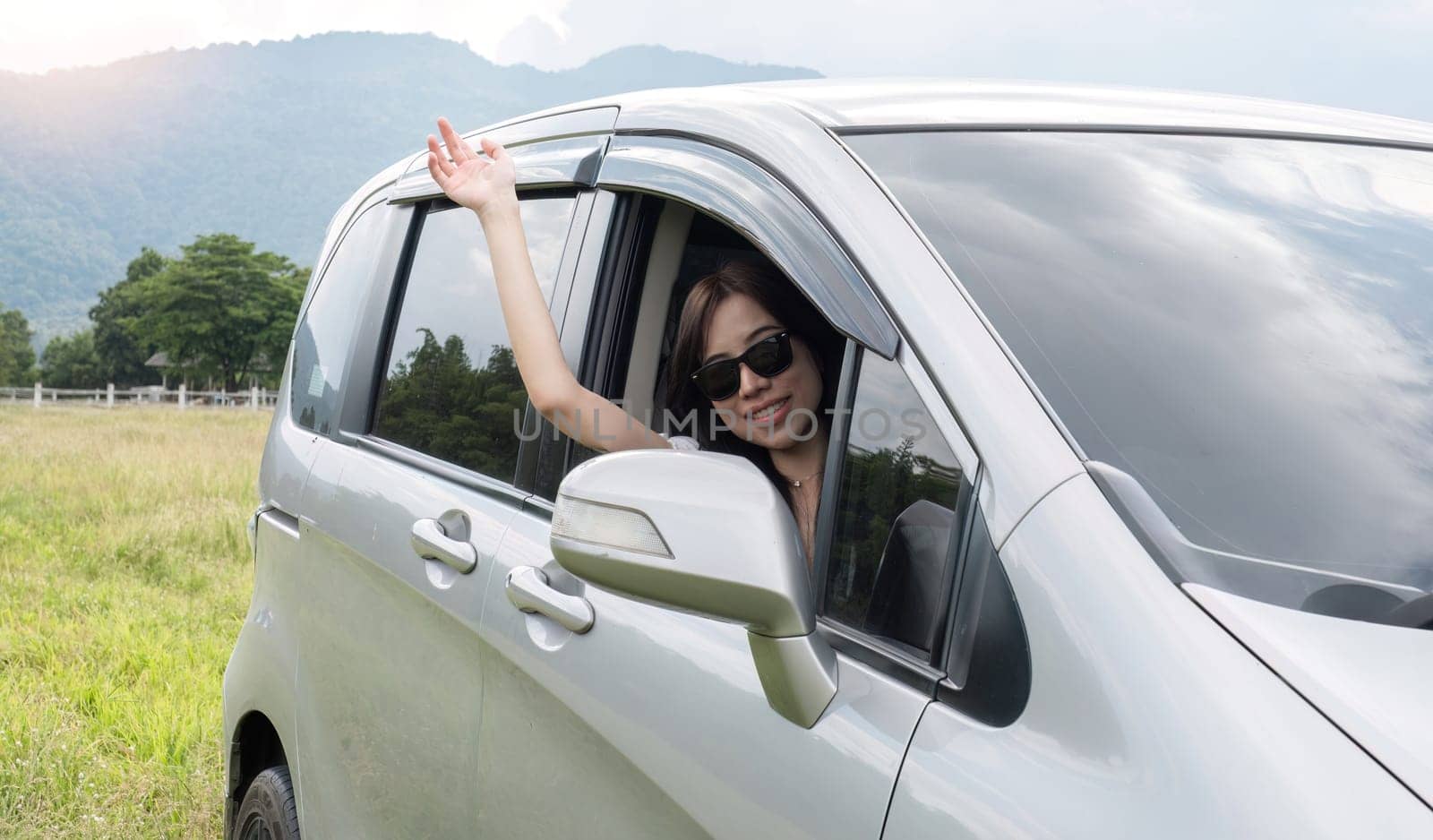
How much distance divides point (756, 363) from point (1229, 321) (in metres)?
0.74

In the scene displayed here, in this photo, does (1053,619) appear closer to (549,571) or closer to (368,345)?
(549,571)

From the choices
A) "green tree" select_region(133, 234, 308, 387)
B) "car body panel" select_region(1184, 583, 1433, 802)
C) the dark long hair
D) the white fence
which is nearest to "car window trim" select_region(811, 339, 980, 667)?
"car body panel" select_region(1184, 583, 1433, 802)

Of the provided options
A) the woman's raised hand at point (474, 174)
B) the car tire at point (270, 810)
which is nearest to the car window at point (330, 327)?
the woman's raised hand at point (474, 174)

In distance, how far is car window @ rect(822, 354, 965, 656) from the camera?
120 centimetres

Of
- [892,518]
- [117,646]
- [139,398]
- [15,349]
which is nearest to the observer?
[892,518]

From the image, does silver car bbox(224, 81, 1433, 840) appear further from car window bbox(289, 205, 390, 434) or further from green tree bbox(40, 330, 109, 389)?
green tree bbox(40, 330, 109, 389)

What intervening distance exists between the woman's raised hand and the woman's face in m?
0.43

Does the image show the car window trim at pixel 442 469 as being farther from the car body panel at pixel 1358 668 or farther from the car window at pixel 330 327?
the car body panel at pixel 1358 668

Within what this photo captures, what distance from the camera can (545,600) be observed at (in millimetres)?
1673

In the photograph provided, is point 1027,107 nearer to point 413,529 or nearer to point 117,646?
point 413,529

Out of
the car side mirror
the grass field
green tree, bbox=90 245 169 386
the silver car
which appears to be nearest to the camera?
the silver car

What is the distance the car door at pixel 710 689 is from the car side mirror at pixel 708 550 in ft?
0.09

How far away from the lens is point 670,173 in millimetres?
1744

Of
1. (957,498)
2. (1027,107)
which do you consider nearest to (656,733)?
(957,498)
